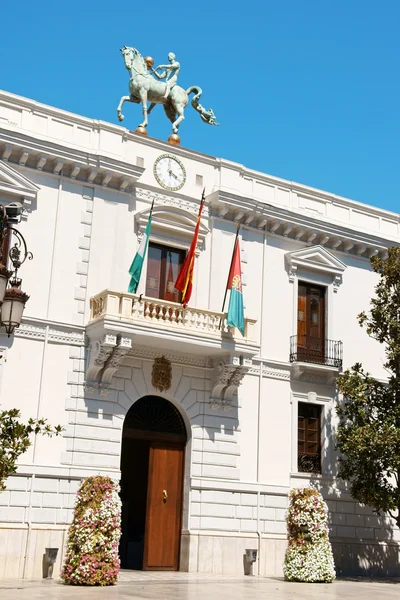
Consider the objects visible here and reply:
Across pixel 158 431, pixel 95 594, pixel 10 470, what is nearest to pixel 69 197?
pixel 158 431

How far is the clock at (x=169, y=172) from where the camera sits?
22.5 m

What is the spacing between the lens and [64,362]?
1978 cm

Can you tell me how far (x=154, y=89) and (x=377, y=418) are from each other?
38.2 feet

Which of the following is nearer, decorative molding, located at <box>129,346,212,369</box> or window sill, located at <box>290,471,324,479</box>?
decorative molding, located at <box>129,346,212,369</box>

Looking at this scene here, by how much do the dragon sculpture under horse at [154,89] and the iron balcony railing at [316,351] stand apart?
7336mm

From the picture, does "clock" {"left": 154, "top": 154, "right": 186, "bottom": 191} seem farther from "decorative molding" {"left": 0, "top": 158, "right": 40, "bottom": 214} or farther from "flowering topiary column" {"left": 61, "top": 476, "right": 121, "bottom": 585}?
"flowering topiary column" {"left": 61, "top": 476, "right": 121, "bottom": 585}

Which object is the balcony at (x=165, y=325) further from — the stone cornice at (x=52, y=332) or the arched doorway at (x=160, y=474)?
Result: the arched doorway at (x=160, y=474)

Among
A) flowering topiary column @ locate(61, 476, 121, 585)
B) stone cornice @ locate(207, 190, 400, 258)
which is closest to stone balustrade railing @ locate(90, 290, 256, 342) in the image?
stone cornice @ locate(207, 190, 400, 258)

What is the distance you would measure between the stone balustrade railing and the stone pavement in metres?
6.08

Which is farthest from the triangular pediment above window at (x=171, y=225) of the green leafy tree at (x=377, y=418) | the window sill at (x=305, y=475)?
the window sill at (x=305, y=475)

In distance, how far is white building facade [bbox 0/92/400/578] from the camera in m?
19.4

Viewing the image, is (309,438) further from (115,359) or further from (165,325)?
(115,359)

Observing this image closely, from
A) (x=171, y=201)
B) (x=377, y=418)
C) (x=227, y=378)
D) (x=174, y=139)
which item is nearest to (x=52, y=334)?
(x=227, y=378)

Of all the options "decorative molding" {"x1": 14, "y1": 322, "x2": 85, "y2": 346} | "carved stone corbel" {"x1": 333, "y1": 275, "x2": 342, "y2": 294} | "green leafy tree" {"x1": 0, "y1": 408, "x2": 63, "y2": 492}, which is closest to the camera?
"green leafy tree" {"x1": 0, "y1": 408, "x2": 63, "y2": 492}
